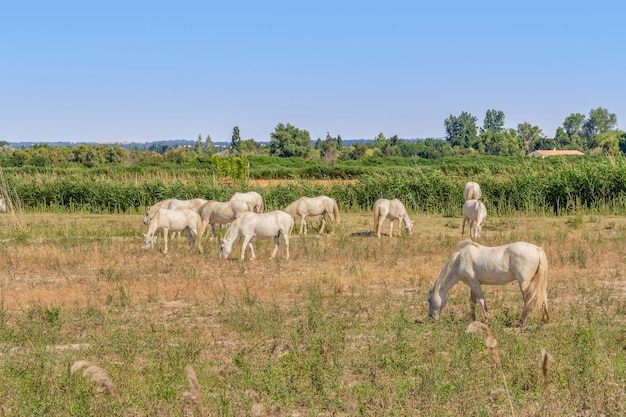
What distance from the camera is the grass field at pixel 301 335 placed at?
838 cm

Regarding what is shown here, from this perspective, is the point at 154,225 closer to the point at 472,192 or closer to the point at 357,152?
the point at 472,192

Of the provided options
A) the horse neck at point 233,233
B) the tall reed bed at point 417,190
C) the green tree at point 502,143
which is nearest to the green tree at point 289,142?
the green tree at point 502,143

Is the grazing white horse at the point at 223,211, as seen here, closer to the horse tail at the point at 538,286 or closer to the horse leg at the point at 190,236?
the horse leg at the point at 190,236

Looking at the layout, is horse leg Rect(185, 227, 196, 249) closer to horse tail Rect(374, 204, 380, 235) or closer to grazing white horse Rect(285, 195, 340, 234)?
grazing white horse Rect(285, 195, 340, 234)

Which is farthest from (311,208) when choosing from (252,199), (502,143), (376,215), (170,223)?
(502,143)

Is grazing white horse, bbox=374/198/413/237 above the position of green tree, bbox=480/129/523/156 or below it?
below

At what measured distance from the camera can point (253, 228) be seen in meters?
19.4

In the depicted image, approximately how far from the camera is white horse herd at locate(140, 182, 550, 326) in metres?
11.7

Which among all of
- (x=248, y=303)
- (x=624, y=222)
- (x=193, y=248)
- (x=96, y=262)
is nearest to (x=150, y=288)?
(x=248, y=303)

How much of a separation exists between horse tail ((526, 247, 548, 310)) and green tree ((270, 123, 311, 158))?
115 metres

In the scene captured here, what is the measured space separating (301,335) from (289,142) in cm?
11702

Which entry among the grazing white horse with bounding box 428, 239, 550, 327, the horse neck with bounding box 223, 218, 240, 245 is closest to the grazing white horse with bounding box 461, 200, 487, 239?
the horse neck with bounding box 223, 218, 240, 245

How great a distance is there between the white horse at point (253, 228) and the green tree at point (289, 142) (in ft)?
350

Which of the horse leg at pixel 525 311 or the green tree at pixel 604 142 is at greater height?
the green tree at pixel 604 142
